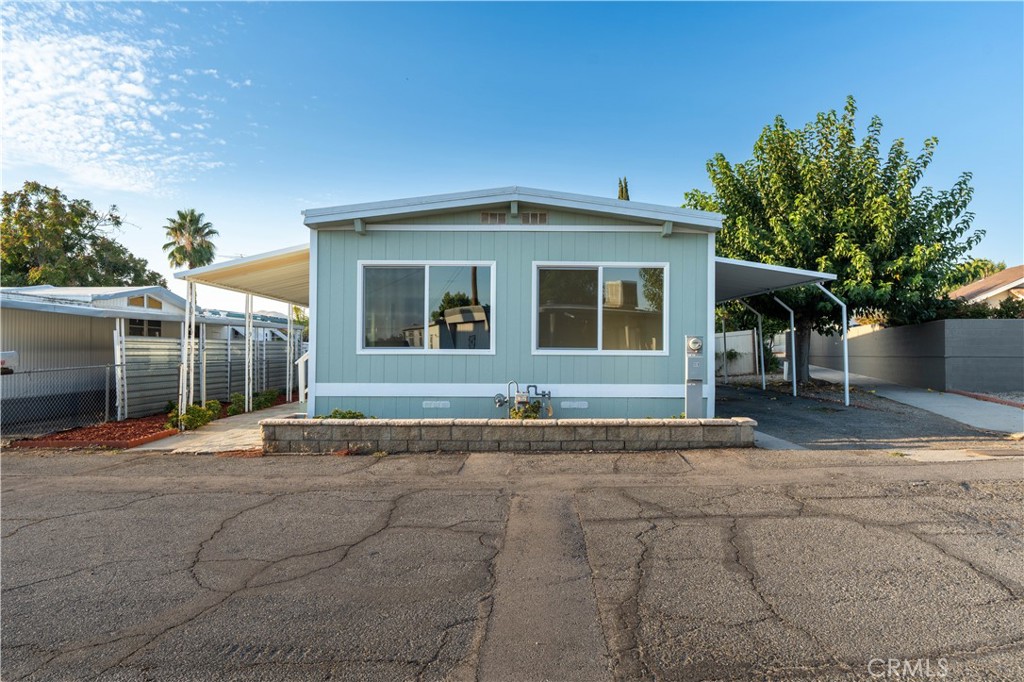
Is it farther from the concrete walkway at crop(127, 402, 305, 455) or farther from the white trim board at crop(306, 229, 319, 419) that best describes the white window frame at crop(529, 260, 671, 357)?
the concrete walkway at crop(127, 402, 305, 455)

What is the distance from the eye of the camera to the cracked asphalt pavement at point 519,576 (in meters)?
2.79

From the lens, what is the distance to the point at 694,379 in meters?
8.36

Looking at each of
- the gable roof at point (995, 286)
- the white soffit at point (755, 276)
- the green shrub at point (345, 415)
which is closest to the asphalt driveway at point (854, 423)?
the white soffit at point (755, 276)

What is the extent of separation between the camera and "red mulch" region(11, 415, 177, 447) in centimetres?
859

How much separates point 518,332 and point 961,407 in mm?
9500

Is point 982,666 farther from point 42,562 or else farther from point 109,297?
point 109,297

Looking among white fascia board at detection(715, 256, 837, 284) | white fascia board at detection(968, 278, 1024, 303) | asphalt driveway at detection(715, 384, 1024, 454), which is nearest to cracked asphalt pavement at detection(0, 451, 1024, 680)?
asphalt driveway at detection(715, 384, 1024, 454)

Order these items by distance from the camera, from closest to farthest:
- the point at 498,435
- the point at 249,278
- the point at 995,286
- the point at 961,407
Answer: the point at 498,435, the point at 249,278, the point at 961,407, the point at 995,286

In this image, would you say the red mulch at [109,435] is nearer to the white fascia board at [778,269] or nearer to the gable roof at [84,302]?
the gable roof at [84,302]

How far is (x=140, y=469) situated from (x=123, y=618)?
4544mm

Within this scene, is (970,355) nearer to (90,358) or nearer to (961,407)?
(961,407)

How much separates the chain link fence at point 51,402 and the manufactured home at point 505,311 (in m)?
4.85

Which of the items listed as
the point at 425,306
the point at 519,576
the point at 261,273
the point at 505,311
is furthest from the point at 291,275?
the point at 519,576

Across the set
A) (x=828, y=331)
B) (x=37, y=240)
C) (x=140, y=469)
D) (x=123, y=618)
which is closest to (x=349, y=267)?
(x=140, y=469)
